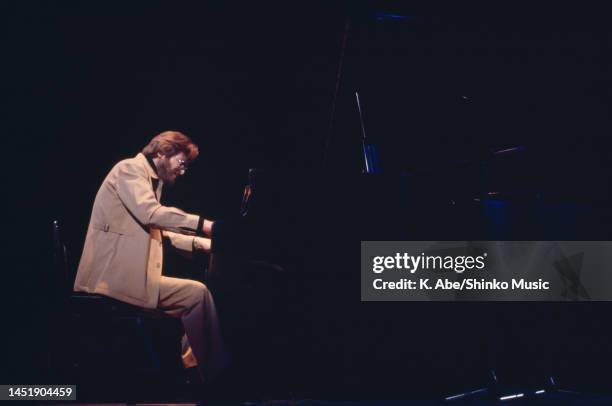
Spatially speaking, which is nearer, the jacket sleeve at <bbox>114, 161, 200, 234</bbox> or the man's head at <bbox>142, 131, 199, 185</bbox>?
the jacket sleeve at <bbox>114, 161, 200, 234</bbox>

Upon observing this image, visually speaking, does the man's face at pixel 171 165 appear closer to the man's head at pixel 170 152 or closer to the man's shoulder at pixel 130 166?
the man's head at pixel 170 152

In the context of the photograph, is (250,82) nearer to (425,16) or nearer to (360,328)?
(425,16)

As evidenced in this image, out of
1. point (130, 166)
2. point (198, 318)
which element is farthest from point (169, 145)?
point (198, 318)

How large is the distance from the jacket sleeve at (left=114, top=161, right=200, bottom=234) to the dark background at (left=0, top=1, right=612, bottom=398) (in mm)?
425

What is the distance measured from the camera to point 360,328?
2742 mm

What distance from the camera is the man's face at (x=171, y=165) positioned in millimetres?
2934

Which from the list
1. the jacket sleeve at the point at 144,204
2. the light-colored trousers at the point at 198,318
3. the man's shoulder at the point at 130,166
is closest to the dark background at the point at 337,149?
the light-colored trousers at the point at 198,318

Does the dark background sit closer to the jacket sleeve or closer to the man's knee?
the man's knee

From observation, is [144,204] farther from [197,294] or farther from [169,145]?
[197,294]

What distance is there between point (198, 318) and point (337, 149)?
4.68ft

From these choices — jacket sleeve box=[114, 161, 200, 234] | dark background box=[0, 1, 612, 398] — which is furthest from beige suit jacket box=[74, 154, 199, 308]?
dark background box=[0, 1, 612, 398]

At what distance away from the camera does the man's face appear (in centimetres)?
293

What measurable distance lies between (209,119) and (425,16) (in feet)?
4.95

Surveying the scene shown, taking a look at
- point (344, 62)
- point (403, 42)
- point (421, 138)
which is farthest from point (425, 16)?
point (421, 138)
